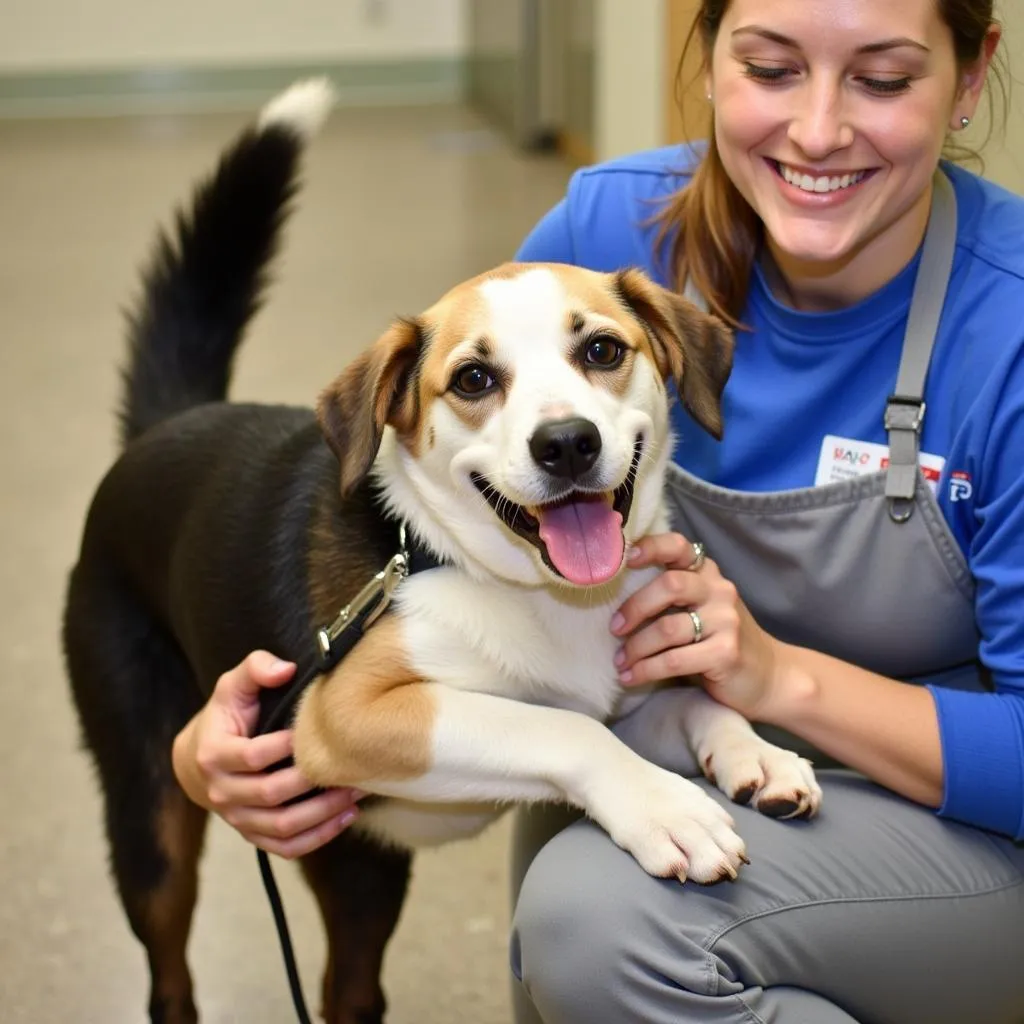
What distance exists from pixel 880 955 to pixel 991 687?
37 cm

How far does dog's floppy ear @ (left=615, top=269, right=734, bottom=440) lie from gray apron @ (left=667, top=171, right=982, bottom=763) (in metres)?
0.11

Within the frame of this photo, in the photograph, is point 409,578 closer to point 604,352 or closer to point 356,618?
point 356,618

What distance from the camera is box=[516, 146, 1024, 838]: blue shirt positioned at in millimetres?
1313

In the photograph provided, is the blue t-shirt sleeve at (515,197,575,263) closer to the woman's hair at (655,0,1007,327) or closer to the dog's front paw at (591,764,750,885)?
the woman's hair at (655,0,1007,327)

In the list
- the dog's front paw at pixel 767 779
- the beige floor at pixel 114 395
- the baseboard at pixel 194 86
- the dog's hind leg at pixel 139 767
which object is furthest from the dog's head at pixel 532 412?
the baseboard at pixel 194 86

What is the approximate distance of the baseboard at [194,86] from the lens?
8297mm

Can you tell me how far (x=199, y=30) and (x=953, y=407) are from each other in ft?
25.4

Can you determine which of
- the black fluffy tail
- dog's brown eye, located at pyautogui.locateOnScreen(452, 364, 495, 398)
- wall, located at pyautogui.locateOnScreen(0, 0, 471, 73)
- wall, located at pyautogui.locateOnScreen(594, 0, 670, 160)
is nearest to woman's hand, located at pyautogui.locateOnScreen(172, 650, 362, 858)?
dog's brown eye, located at pyautogui.locateOnScreen(452, 364, 495, 398)

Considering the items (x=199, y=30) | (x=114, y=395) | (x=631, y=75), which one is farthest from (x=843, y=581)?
(x=199, y=30)

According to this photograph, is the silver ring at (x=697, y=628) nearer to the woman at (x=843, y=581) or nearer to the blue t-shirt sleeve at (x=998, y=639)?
the woman at (x=843, y=581)

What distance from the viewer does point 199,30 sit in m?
8.27

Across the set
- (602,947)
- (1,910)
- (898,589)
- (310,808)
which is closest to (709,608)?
(898,589)

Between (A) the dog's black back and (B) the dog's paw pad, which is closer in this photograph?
(B) the dog's paw pad

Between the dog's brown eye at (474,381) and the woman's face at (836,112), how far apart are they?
322mm
